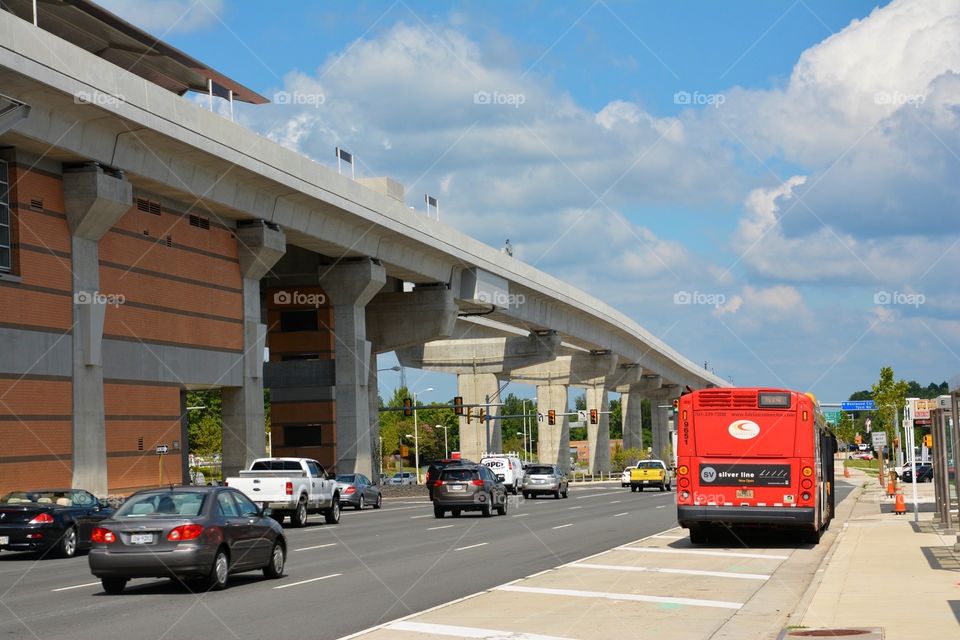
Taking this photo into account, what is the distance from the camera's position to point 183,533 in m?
16.8

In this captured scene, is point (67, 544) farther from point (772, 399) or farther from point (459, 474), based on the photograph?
point (459, 474)

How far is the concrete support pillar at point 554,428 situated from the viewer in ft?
348

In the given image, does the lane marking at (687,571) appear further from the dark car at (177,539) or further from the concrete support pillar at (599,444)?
the concrete support pillar at (599,444)

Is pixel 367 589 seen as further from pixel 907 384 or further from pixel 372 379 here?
pixel 907 384

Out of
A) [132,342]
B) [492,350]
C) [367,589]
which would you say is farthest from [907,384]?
[367,589]

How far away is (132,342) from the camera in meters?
42.0

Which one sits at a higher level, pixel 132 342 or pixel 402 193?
pixel 402 193

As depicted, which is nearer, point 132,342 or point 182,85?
point 132,342

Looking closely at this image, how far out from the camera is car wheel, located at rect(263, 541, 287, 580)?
749 inches

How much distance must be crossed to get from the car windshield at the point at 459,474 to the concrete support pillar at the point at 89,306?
10.7 metres

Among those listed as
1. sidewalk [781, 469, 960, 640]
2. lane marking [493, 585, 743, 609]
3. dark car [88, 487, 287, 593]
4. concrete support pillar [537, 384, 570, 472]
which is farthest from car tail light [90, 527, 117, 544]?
concrete support pillar [537, 384, 570, 472]

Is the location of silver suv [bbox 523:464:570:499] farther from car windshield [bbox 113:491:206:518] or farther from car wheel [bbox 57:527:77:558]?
car windshield [bbox 113:491:206:518]

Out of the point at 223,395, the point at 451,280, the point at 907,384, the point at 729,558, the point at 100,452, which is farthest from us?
the point at 907,384

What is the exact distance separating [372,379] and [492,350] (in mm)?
26951
